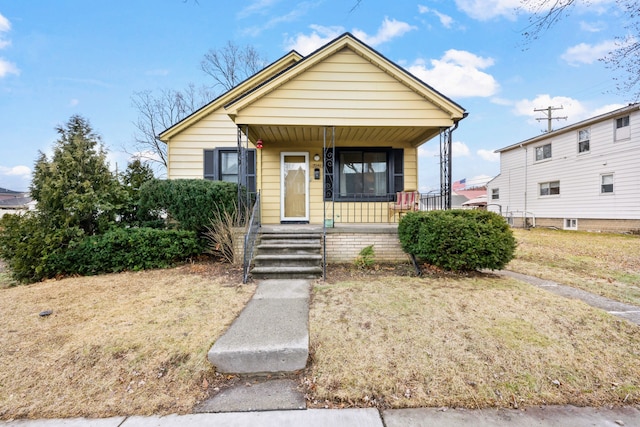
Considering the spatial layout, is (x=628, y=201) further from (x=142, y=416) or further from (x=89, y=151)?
(x=89, y=151)

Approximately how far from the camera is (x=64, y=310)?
12.9 ft

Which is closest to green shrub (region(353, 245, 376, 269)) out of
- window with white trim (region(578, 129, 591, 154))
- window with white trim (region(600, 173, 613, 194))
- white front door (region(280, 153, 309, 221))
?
white front door (region(280, 153, 309, 221))

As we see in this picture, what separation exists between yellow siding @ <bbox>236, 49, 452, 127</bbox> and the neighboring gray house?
1350 cm

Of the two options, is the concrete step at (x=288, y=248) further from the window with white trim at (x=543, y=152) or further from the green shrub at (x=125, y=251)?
the window with white trim at (x=543, y=152)

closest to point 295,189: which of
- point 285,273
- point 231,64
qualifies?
point 285,273

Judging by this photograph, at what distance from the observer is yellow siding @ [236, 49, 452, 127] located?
21.4ft

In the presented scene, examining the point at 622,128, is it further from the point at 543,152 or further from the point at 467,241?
the point at 467,241

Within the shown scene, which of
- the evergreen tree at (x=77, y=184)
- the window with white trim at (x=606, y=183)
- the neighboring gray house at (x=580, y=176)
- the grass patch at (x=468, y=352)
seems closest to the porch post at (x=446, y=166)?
the grass patch at (x=468, y=352)

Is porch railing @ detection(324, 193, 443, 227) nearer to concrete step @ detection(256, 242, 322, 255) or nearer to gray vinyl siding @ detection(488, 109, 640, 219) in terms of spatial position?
concrete step @ detection(256, 242, 322, 255)

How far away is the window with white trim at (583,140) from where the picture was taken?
15066 millimetres

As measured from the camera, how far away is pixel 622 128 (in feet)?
44.3

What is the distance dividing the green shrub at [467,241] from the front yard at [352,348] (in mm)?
479

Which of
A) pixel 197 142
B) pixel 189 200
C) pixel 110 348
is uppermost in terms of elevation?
pixel 197 142

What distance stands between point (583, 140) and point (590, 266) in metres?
13.0
